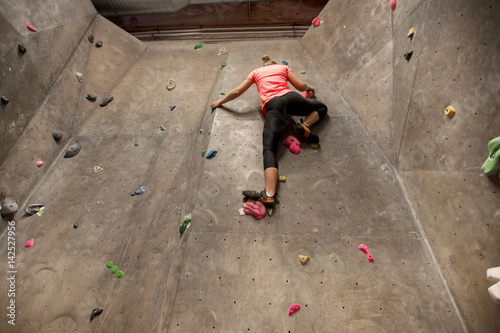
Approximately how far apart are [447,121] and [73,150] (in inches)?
161

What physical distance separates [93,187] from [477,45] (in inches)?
151

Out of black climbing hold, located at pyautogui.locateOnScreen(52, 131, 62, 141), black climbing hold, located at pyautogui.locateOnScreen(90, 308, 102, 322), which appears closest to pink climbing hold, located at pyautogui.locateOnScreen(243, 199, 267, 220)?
black climbing hold, located at pyautogui.locateOnScreen(90, 308, 102, 322)

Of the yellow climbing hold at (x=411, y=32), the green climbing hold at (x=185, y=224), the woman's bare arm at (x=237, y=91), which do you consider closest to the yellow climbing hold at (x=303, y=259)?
the green climbing hold at (x=185, y=224)

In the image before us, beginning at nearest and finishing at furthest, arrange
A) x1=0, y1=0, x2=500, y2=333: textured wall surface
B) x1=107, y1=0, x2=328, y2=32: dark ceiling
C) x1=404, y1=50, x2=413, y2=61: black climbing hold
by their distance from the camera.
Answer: x1=0, y1=0, x2=500, y2=333: textured wall surface
x1=404, y1=50, x2=413, y2=61: black climbing hold
x1=107, y1=0, x2=328, y2=32: dark ceiling

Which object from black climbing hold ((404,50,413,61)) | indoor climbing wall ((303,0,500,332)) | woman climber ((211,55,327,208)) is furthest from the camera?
black climbing hold ((404,50,413,61))

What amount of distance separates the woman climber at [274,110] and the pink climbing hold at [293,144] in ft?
0.32

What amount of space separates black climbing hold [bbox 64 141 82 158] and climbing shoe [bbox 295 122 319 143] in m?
2.89

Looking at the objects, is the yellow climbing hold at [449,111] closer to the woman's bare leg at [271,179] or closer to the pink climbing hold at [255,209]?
the woman's bare leg at [271,179]

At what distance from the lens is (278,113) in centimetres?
255

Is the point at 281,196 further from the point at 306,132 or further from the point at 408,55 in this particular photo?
the point at 408,55

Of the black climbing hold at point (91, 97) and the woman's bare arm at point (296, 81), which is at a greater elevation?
the black climbing hold at point (91, 97)

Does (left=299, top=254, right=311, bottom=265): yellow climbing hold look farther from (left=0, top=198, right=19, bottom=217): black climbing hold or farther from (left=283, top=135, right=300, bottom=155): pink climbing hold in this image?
(left=0, top=198, right=19, bottom=217): black climbing hold

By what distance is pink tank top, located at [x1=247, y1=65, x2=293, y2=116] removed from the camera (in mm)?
2676

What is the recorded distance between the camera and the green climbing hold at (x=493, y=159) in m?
1.43
